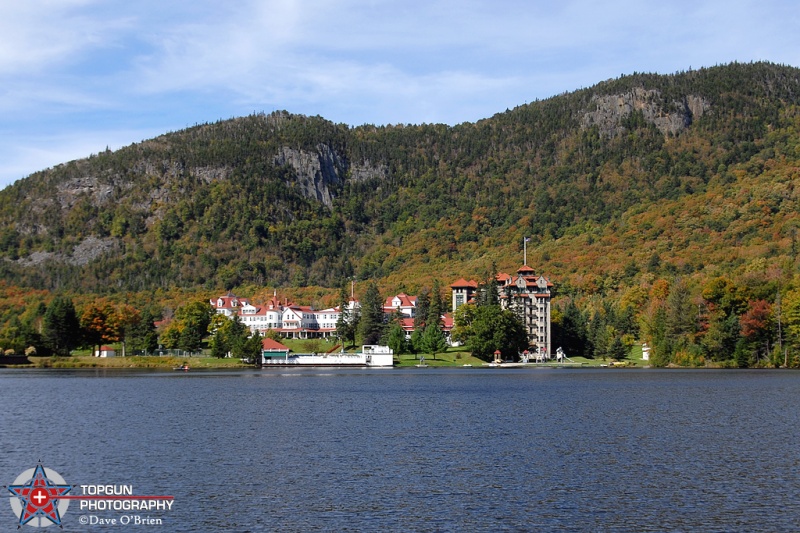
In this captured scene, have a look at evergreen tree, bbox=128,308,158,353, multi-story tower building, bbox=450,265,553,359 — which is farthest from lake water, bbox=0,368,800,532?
multi-story tower building, bbox=450,265,553,359

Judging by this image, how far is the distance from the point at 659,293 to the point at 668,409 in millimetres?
101797

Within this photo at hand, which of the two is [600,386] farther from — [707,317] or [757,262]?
[757,262]

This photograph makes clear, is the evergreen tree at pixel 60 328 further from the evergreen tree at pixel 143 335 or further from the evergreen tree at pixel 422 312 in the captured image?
the evergreen tree at pixel 422 312

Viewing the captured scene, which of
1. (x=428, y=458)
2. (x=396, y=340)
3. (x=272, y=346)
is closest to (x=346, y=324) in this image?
(x=396, y=340)

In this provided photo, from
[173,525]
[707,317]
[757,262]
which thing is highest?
[757,262]

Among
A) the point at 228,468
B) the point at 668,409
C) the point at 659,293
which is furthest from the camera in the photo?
the point at 659,293

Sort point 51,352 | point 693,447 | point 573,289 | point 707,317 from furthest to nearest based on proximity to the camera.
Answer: point 573,289, point 51,352, point 707,317, point 693,447

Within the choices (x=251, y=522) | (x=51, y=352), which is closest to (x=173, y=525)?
(x=251, y=522)

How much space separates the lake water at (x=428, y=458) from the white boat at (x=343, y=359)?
67001mm

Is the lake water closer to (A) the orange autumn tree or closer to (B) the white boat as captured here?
(B) the white boat

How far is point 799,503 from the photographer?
3275 centimetres

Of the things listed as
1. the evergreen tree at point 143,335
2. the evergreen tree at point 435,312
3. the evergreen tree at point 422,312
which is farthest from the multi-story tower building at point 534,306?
the evergreen tree at point 143,335

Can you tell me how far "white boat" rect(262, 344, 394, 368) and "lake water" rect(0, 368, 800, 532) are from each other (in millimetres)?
67001

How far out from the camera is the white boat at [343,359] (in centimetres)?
14562
